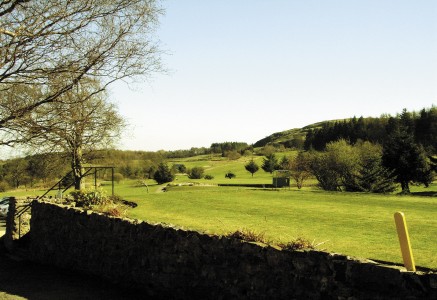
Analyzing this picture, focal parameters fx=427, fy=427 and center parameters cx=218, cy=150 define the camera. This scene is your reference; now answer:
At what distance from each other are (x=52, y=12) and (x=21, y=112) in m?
2.31

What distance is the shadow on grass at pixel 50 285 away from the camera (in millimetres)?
9125

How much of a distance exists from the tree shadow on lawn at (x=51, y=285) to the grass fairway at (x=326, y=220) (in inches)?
96.4

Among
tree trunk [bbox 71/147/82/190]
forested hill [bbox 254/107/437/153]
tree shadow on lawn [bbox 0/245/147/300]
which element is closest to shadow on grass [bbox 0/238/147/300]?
tree shadow on lawn [bbox 0/245/147/300]

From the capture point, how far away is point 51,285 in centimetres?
1015

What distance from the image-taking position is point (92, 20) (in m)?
9.61

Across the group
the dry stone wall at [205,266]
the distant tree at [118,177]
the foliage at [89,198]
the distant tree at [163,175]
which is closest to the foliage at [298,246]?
the dry stone wall at [205,266]

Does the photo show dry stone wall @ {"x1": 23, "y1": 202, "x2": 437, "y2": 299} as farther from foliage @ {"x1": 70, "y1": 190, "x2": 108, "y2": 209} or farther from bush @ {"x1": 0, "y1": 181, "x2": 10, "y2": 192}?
bush @ {"x1": 0, "y1": 181, "x2": 10, "y2": 192}

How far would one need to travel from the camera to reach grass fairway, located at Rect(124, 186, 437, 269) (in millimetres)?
9352

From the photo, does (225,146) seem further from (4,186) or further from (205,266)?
(205,266)

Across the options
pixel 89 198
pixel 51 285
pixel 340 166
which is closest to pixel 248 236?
pixel 51 285

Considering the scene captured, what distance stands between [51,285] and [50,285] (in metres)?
0.03

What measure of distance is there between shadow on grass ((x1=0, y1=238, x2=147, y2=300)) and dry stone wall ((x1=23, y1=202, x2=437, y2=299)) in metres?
0.24

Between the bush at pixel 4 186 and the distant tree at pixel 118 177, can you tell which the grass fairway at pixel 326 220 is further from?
the bush at pixel 4 186

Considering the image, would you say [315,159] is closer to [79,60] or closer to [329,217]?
[329,217]
